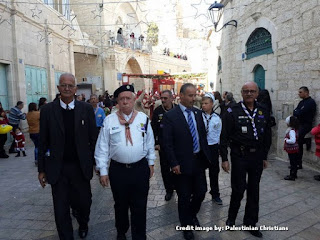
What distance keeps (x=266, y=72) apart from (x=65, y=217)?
690 centimetres

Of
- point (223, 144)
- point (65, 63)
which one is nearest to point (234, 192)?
point (223, 144)

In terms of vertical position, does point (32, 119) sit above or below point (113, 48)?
below

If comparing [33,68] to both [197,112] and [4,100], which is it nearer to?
[4,100]

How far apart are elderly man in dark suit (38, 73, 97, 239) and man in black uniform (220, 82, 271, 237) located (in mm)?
1728

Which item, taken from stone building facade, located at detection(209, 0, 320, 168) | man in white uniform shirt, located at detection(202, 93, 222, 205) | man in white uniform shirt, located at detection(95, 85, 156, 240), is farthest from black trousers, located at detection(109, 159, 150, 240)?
stone building facade, located at detection(209, 0, 320, 168)

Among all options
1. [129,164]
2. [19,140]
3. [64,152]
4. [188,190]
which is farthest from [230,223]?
[19,140]

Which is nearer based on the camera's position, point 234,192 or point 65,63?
point 234,192

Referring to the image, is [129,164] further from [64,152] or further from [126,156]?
[64,152]

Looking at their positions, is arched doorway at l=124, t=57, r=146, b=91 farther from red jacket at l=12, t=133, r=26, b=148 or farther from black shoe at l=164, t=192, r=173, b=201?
black shoe at l=164, t=192, r=173, b=201

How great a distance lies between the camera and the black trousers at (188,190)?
3145mm

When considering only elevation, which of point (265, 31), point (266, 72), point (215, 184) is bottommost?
point (215, 184)

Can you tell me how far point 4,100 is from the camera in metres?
9.59

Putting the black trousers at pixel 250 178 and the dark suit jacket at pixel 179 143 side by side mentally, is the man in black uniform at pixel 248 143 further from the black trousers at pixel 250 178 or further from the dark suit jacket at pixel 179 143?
the dark suit jacket at pixel 179 143

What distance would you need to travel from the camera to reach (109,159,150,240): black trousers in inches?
109
